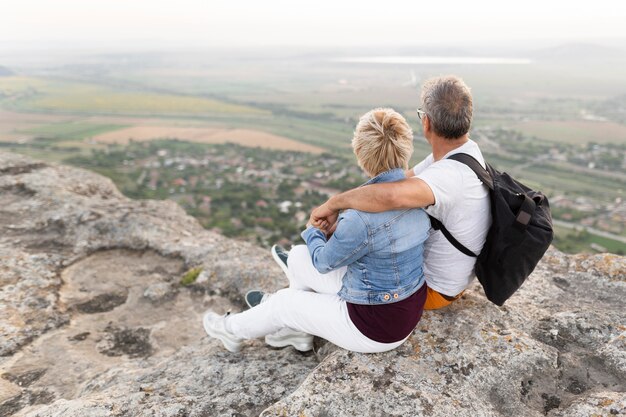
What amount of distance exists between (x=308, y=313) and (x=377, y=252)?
1014mm

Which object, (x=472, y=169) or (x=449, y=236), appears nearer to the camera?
(x=472, y=169)

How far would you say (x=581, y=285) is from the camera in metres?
5.61

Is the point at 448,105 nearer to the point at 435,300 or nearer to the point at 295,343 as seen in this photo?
the point at 435,300

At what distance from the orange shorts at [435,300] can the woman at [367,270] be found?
12.4 inches

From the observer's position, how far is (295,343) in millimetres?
4504

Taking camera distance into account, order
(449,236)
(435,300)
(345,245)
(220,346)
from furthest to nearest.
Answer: (220,346) < (435,300) < (449,236) < (345,245)

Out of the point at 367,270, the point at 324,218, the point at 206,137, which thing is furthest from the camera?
the point at 206,137

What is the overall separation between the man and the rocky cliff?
110 centimetres

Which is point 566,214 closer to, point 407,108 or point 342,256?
point 342,256

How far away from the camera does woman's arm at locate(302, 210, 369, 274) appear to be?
3.27 metres

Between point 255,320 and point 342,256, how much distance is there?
1.49m

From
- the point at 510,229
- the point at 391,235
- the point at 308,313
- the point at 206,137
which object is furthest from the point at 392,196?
the point at 206,137

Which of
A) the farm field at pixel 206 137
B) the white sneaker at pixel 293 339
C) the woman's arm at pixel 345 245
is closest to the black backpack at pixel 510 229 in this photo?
the woman's arm at pixel 345 245

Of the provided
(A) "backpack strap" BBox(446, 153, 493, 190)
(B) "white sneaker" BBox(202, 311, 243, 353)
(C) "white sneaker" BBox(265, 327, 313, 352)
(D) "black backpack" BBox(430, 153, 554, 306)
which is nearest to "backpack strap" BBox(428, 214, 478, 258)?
(D) "black backpack" BBox(430, 153, 554, 306)
